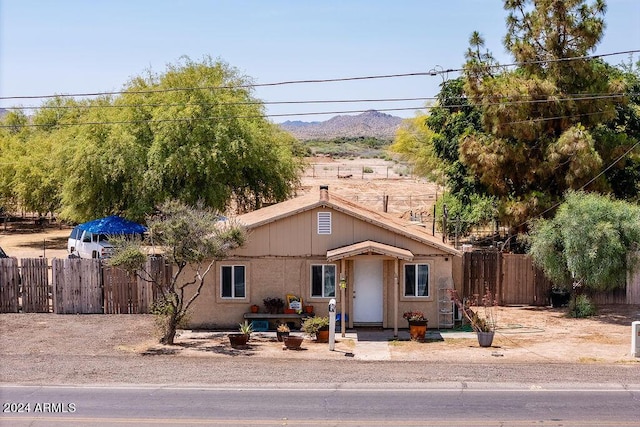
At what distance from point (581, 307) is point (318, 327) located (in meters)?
9.06

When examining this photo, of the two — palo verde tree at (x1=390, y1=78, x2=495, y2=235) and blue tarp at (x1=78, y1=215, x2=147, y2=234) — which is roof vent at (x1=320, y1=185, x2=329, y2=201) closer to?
palo verde tree at (x1=390, y1=78, x2=495, y2=235)

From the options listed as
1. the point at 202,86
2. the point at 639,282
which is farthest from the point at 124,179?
the point at 639,282

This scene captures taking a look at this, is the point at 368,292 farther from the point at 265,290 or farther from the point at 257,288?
the point at 257,288

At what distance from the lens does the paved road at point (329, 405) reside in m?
13.5

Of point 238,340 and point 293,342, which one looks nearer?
point 293,342

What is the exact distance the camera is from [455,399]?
1506 centimetres

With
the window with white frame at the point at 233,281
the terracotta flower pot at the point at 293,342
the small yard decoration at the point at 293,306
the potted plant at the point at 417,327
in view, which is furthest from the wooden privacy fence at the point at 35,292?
the potted plant at the point at 417,327

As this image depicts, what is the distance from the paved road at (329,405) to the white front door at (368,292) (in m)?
7.71

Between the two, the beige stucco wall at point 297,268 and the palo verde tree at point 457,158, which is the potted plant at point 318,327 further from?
the palo verde tree at point 457,158

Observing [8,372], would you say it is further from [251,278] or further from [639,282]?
[639,282]

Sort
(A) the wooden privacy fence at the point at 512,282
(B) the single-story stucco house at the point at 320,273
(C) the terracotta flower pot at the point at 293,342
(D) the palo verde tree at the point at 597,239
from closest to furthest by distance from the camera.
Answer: (C) the terracotta flower pot at the point at 293,342
(B) the single-story stucco house at the point at 320,273
(D) the palo verde tree at the point at 597,239
(A) the wooden privacy fence at the point at 512,282

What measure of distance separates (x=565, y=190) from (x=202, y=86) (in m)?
16.2

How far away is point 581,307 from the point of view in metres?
25.4

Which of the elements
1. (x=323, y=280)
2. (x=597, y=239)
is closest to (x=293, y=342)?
(x=323, y=280)
